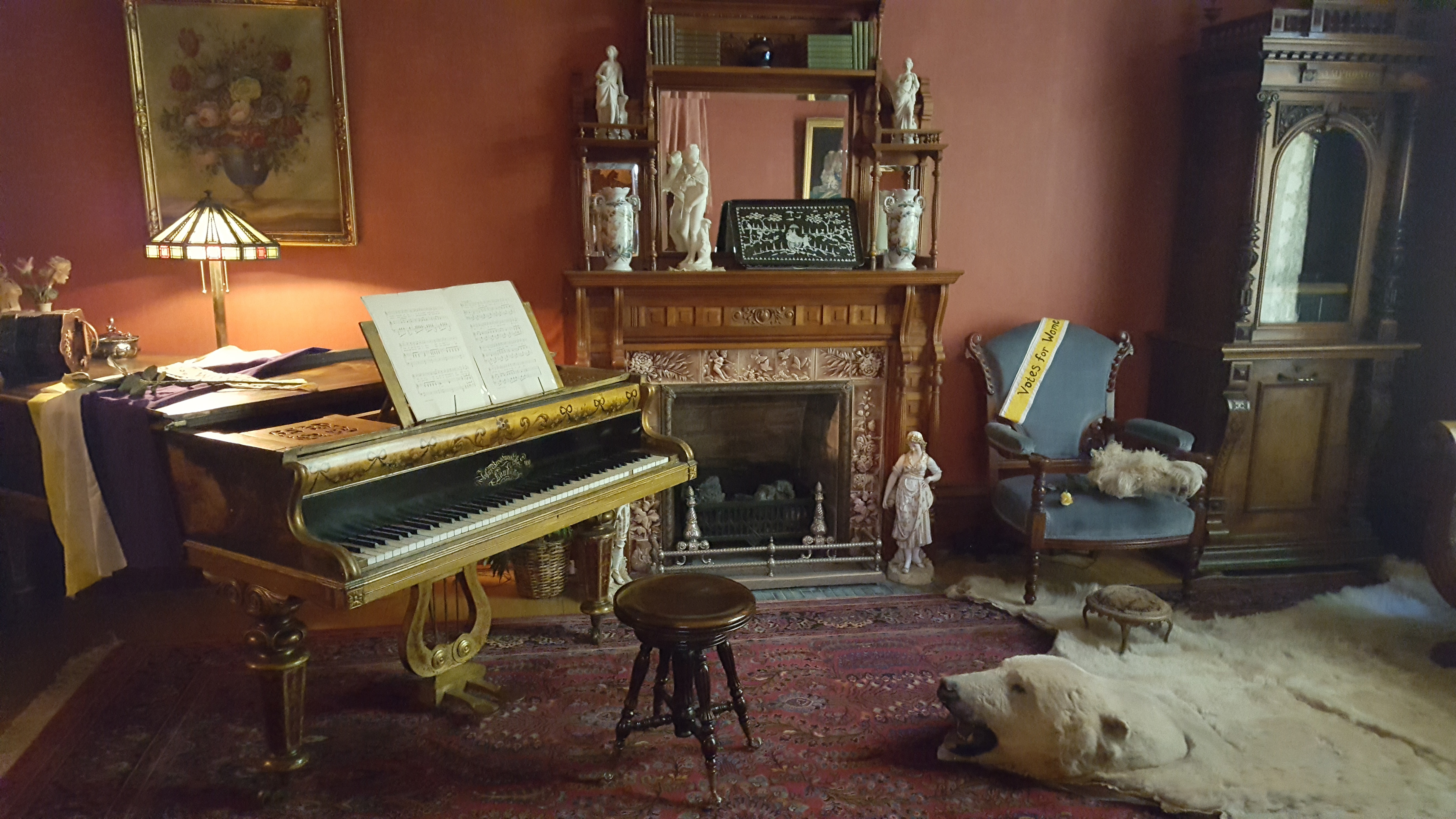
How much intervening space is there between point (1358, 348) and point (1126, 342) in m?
0.88

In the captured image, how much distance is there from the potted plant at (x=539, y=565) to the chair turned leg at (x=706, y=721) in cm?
127

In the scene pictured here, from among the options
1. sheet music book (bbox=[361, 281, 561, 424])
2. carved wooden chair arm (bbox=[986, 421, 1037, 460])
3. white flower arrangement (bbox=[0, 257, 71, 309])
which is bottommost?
carved wooden chair arm (bbox=[986, 421, 1037, 460])

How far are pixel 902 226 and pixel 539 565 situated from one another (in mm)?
1951

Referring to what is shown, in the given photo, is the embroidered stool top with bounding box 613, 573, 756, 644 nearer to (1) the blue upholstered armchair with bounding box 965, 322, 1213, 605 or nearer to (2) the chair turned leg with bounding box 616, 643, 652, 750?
(2) the chair turned leg with bounding box 616, 643, 652, 750

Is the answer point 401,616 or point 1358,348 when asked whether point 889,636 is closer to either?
point 401,616

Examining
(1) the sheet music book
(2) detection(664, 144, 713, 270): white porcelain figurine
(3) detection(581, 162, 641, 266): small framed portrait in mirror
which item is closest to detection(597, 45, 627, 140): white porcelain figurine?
(3) detection(581, 162, 641, 266): small framed portrait in mirror

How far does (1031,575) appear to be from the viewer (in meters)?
3.43

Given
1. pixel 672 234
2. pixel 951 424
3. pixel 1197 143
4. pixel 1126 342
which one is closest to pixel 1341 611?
pixel 1126 342

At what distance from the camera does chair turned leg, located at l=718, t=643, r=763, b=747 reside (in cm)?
226

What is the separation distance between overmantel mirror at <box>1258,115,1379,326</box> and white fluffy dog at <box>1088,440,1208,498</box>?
0.82 metres

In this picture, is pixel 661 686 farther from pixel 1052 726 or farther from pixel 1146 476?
pixel 1146 476

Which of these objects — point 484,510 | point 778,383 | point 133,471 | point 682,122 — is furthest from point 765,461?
point 133,471

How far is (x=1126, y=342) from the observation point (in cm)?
393

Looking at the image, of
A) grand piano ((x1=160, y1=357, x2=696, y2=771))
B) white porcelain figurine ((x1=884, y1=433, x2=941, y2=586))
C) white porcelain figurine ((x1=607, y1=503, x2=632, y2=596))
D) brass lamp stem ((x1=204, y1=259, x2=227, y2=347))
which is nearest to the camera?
grand piano ((x1=160, y1=357, x2=696, y2=771))
